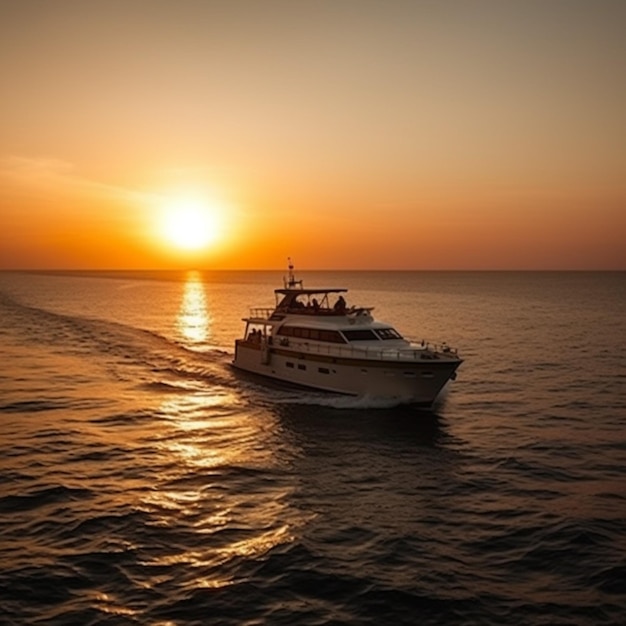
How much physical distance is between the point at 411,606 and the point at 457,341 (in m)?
57.9

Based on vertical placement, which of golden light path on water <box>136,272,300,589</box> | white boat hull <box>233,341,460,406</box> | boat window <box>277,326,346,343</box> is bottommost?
golden light path on water <box>136,272,300,589</box>

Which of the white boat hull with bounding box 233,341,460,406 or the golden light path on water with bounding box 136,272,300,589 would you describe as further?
the white boat hull with bounding box 233,341,460,406

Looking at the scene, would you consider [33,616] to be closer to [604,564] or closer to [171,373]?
[604,564]

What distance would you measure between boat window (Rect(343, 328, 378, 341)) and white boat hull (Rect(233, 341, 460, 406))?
1.58 metres

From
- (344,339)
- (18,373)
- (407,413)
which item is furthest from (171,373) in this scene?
(407,413)

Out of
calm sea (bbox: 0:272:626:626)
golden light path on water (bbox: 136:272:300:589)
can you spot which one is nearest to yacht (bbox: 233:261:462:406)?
calm sea (bbox: 0:272:626:626)

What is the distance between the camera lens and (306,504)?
20500 millimetres

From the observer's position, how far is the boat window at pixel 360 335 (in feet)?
118

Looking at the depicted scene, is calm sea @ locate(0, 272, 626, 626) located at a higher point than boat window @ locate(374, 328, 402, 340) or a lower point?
lower

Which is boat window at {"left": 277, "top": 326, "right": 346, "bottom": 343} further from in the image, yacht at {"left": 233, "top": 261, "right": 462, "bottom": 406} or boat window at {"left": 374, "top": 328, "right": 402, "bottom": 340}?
boat window at {"left": 374, "top": 328, "right": 402, "bottom": 340}

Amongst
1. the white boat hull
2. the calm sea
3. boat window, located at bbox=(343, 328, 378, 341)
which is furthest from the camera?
boat window, located at bbox=(343, 328, 378, 341)

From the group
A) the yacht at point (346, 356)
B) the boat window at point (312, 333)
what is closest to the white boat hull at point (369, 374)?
the yacht at point (346, 356)

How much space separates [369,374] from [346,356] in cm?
177

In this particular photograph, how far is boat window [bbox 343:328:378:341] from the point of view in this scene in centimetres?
3597
